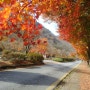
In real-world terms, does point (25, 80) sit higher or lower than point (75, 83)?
higher

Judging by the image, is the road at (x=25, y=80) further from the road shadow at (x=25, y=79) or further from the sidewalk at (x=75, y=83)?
the sidewalk at (x=75, y=83)

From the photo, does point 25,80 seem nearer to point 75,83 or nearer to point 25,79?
point 25,79

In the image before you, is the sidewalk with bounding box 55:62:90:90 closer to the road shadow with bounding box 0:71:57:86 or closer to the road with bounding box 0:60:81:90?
the road with bounding box 0:60:81:90

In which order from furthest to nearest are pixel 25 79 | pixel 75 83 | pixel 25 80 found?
pixel 25 79
pixel 75 83
pixel 25 80

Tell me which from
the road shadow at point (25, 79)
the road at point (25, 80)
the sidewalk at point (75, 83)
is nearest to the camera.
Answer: the road at point (25, 80)

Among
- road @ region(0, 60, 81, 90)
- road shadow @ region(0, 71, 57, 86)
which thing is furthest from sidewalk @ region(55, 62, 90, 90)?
road shadow @ region(0, 71, 57, 86)

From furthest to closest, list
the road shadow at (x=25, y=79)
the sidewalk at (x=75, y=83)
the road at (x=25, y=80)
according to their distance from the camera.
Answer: the road shadow at (x=25, y=79)
the sidewalk at (x=75, y=83)
the road at (x=25, y=80)

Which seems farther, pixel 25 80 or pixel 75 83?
pixel 75 83

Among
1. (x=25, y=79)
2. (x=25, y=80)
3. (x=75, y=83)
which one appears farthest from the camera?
(x=25, y=79)

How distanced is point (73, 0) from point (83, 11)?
147 cm

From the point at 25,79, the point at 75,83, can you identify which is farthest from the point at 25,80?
the point at 75,83

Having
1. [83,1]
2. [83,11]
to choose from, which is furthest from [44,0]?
[83,11]

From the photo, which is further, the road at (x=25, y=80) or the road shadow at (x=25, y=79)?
the road shadow at (x=25, y=79)

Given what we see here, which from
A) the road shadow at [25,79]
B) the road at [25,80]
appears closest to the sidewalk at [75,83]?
the road at [25,80]
